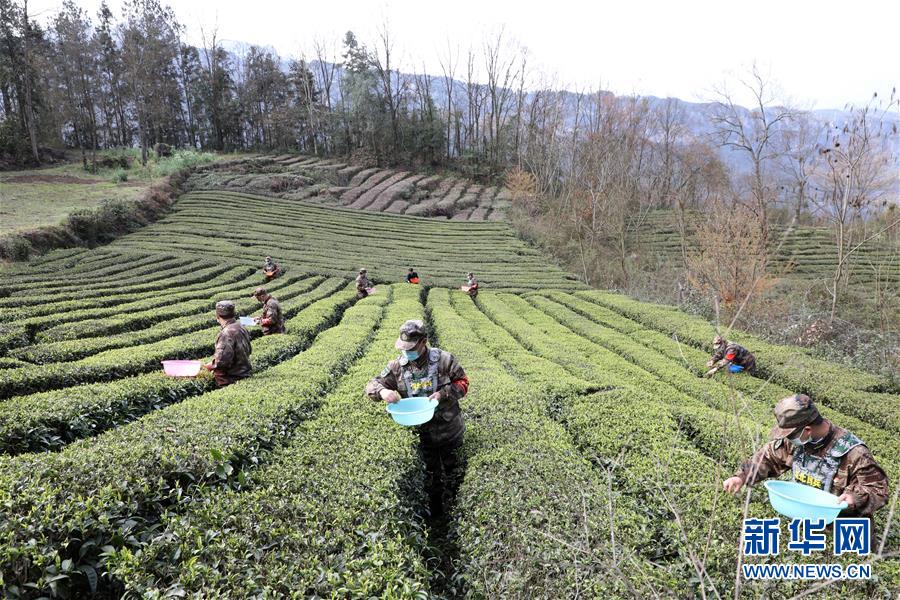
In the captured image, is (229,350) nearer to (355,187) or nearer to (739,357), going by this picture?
(739,357)

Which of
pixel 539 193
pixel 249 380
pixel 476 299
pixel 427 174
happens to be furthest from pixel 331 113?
pixel 249 380

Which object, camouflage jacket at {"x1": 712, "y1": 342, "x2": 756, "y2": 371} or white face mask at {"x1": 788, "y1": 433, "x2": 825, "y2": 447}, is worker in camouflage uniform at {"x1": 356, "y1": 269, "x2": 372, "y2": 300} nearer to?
camouflage jacket at {"x1": 712, "y1": 342, "x2": 756, "y2": 371}

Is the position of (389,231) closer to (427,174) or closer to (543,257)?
(543,257)

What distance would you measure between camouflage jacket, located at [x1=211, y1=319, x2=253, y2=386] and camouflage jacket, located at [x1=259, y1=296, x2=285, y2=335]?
3.76m

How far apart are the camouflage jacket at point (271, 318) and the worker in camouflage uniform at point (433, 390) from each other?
6.96m

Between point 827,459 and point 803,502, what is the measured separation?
1.09 metres

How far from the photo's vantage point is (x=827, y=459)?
4316 mm

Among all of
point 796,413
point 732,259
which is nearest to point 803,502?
point 796,413

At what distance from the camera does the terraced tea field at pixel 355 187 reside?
41750 millimetres

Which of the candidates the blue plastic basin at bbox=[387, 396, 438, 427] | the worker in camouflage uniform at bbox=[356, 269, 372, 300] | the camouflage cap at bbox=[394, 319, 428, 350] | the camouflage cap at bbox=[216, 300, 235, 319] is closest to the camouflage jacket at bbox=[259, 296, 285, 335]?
the camouflage cap at bbox=[216, 300, 235, 319]

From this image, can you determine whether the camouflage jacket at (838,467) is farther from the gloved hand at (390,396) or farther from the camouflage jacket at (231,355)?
the camouflage jacket at (231,355)

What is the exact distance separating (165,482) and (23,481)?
1.07 metres

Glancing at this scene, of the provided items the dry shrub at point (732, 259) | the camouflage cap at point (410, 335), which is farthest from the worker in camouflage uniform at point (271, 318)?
the dry shrub at point (732, 259)

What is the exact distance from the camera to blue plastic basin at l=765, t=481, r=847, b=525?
361 cm
